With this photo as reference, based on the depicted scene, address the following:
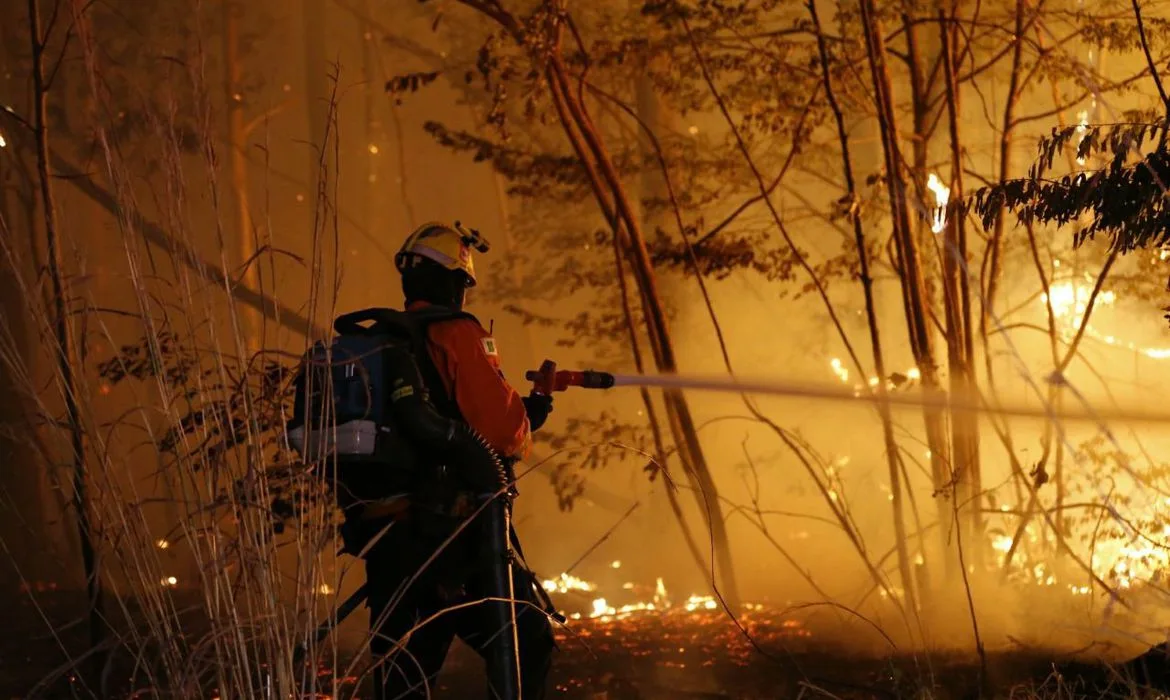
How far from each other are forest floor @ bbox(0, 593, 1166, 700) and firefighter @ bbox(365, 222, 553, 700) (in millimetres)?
999

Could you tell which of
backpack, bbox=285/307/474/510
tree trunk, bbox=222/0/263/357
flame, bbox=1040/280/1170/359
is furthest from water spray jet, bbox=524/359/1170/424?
tree trunk, bbox=222/0/263/357

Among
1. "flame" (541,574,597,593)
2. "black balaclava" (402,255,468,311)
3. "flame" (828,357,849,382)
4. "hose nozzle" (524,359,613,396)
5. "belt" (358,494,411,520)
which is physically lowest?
"belt" (358,494,411,520)

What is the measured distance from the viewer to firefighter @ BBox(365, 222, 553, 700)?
294cm

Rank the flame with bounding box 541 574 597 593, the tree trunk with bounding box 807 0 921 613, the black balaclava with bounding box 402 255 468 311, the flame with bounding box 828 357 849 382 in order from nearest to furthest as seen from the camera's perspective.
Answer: the black balaclava with bounding box 402 255 468 311
the tree trunk with bounding box 807 0 921 613
the flame with bounding box 828 357 849 382
the flame with bounding box 541 574 597 593

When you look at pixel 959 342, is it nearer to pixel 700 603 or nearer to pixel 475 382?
pixel 700 603

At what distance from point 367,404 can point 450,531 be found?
0.47m

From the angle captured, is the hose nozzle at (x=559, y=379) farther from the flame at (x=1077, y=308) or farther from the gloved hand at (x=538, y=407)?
the flame at (x=1077, y=308)

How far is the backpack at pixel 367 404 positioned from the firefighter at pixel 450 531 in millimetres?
59

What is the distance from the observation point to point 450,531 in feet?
9.65

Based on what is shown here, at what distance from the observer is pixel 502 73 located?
231 inches

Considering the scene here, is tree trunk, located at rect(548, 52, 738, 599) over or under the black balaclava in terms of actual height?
over

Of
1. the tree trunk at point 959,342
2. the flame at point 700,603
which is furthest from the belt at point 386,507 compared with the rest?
the flame at point 700,603

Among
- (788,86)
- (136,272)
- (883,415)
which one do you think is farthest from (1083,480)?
(136,272)

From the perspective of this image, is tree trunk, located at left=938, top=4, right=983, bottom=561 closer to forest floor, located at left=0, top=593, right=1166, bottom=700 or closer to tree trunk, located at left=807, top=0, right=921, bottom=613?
tree trunk, located at left=807, top=0, right=921, bottom=613
